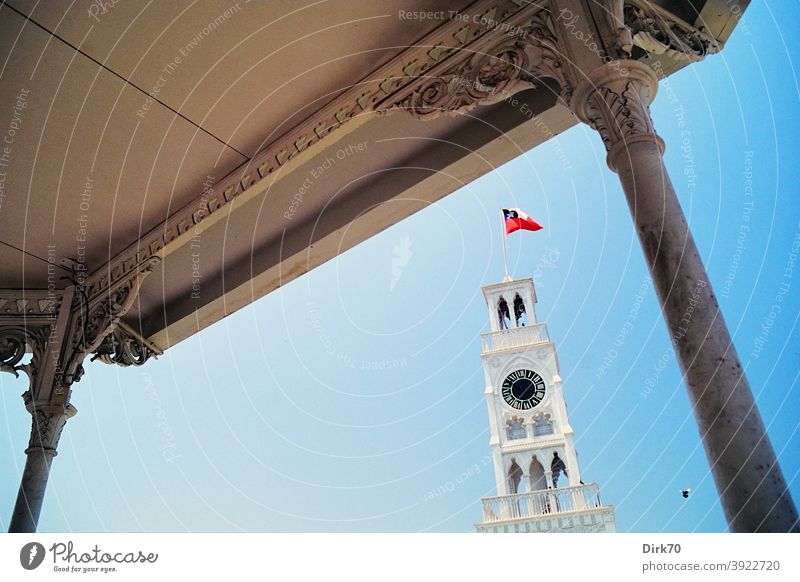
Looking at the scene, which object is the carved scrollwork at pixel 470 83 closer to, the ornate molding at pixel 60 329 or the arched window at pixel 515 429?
the ornate molding at pixel 60 329

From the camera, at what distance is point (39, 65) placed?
11.1 ft

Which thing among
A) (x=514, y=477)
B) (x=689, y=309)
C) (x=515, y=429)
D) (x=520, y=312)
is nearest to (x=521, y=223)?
(x=689, y=309)

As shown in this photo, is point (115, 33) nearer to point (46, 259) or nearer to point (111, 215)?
point (111, 215)

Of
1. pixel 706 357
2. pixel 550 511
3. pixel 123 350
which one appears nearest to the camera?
pixel 706 357

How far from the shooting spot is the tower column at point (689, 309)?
186 cm

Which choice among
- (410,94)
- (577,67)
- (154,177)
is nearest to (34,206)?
(154,177)

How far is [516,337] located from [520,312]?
142 cm

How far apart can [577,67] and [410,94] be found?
1014mm
